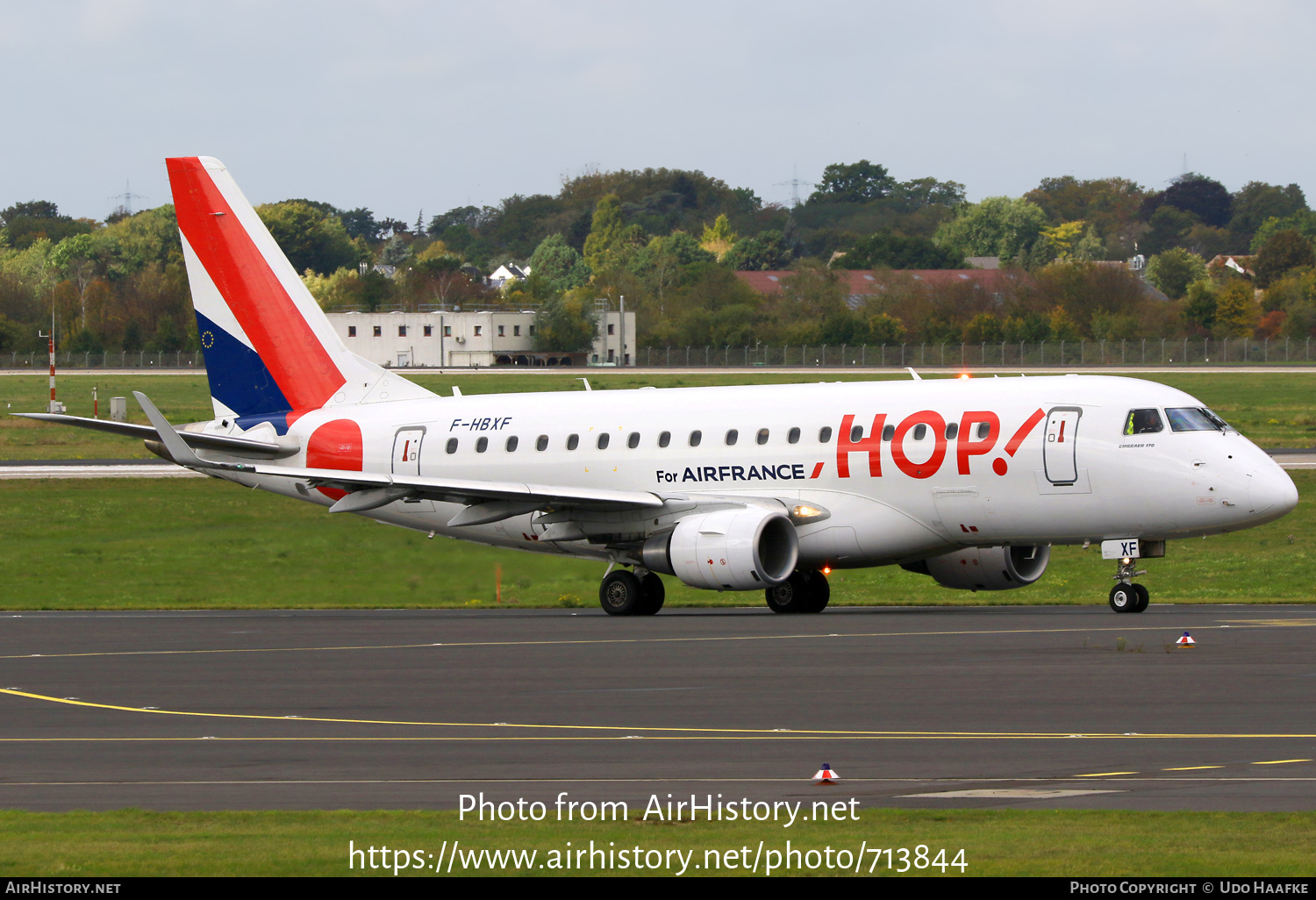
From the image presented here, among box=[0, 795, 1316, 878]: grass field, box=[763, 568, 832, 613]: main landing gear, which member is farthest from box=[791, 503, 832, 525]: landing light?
box=[0, 795, 1316, 878]: grass field

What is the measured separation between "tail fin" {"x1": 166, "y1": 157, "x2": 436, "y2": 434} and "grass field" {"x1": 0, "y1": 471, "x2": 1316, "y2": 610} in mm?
3049

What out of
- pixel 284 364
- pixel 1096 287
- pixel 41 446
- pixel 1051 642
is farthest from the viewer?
pixel 1096 287

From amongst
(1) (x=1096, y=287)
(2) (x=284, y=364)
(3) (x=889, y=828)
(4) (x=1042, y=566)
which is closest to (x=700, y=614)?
(4) (x=1042, y=566)

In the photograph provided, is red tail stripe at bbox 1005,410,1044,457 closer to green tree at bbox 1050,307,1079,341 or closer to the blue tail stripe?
the blue tail stripe

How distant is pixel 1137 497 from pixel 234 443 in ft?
61.8

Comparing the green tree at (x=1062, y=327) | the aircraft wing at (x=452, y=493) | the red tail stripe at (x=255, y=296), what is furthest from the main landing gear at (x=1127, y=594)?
the green tree at (x=1062, y=327)

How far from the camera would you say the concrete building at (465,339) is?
16688 cm

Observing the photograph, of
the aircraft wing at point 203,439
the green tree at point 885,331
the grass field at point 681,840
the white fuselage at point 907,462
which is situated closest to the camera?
the grass field at point 681,840

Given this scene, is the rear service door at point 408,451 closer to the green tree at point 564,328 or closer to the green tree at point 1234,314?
the green tree at point 1234,314

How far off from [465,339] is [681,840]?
513ft

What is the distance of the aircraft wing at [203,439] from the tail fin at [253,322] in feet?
2.69

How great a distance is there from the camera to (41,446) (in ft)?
276

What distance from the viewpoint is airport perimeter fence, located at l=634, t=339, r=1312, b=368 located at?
130 m

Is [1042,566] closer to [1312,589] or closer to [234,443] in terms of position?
[1312,589]
